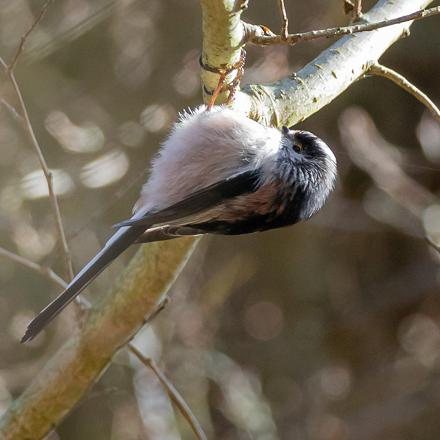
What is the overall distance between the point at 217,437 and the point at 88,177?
1.88 m

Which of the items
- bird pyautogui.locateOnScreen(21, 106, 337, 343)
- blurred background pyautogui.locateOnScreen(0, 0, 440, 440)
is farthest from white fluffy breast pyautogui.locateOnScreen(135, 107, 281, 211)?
blurred background pyautogui.locateOnScreen(0, 0, 440, 440)

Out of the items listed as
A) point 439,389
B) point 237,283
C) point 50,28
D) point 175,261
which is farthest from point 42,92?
point 439,389

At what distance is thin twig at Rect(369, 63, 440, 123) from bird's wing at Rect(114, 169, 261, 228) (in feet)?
1.95

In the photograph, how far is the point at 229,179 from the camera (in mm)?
2639

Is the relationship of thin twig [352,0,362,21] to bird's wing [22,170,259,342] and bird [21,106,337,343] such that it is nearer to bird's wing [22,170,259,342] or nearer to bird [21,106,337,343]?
bird [21,106,337,343]

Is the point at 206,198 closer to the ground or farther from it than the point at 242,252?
farther from it

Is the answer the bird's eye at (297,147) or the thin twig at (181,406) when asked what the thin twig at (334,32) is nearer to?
the bird's eye at (297,147)

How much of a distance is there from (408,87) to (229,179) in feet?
2.26

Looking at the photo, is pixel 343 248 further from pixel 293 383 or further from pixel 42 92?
pixel 42 92

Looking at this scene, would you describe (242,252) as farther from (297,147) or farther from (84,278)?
(84,278)

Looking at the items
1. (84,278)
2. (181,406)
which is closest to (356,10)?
→ (84,278)

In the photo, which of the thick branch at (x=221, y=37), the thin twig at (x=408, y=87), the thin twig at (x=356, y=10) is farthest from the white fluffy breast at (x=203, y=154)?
the thin twig at (x=356, y=10)

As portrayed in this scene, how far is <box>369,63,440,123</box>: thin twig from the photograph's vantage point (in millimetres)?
2748

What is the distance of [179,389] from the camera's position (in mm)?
5172
